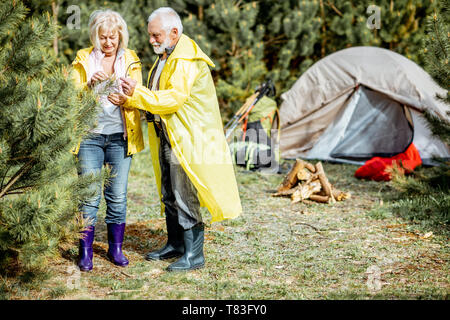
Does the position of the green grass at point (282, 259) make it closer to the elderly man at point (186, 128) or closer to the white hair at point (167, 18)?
the elderly man at point (186, 128)

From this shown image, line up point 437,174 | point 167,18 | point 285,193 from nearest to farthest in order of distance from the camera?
1. point 167,18
2. point 437,174
3. point 285,193

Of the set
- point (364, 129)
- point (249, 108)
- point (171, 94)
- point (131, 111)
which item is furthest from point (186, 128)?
point (364, 129)

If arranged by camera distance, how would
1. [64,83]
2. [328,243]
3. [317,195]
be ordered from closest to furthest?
[64,83], [328,243], [317,195]

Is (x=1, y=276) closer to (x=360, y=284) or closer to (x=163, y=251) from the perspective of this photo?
(x=163, y=251)

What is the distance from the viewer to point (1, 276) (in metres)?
2.62

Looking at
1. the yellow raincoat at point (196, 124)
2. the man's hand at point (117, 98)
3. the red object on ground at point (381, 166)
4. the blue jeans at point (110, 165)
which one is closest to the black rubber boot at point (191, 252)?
the yellow raincoat at point (196, 124)

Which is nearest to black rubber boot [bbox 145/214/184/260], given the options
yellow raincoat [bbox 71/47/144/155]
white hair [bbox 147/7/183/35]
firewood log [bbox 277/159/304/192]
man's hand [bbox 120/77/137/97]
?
yellow raincoat [bbox 71/47/144/155]

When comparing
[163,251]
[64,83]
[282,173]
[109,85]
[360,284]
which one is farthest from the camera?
[282,173]

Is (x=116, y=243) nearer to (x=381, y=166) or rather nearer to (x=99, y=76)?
(x=99, y=76)

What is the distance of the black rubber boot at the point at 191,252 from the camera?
124 inches

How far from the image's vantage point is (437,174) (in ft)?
16.8

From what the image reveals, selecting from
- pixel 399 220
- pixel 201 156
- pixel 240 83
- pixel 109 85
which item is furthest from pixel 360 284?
pixel 240 83

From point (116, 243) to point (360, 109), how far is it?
4.79 metres

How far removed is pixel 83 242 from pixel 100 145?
0.65 m
